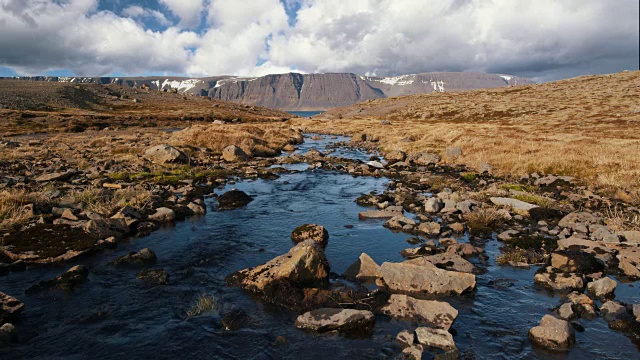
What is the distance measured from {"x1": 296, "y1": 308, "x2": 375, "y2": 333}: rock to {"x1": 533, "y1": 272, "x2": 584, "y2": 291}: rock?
20.8ft

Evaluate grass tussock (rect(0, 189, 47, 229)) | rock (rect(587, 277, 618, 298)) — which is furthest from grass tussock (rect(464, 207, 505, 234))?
grass tussock (rect(0, 189, 47, 229))

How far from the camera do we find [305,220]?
65.0 feet

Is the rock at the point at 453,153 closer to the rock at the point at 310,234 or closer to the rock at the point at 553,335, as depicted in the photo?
the rock at the point at 310,234

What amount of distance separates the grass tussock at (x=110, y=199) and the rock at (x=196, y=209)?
2167mm

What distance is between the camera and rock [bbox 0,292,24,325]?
951 cm

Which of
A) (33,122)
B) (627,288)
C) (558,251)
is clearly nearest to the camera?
(627,288)

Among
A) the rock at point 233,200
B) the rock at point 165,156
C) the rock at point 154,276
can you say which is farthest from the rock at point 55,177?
the rock at point 154,276

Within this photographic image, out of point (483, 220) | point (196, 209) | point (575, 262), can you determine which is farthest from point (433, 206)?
point (196, 209)

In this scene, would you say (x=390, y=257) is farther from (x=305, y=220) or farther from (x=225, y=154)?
(x=225, y=154)

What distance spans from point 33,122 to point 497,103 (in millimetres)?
128724

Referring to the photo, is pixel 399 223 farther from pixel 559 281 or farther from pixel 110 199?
pixel 110 199

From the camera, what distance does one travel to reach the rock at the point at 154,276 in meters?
12.2

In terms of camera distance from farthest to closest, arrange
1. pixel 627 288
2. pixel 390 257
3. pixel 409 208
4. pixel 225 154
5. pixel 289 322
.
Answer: pixel 225 154 < pixel 409 208 < pixel 390 257 < pixel 627 288 < pixel 289 322

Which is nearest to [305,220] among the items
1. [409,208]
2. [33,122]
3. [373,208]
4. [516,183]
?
[373,208]
